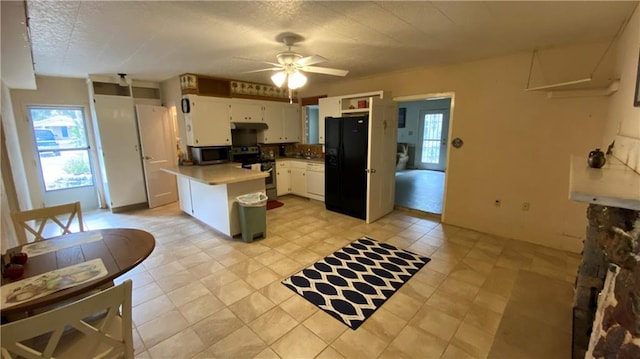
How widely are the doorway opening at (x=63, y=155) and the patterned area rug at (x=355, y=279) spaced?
4.98m

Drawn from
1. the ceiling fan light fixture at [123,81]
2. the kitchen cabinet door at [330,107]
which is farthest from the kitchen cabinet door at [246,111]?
the ceiling fan light fixture at [123,81]

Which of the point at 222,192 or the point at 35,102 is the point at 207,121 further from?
the point at 35,102

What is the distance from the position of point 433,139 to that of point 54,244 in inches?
376

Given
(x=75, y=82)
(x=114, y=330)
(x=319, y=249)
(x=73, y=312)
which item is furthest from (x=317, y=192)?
(x=75, y=82)

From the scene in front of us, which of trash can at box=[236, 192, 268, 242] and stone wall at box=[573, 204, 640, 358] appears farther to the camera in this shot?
trash can at box=[236, 192, 268, 242]

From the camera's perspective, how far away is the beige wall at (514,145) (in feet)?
10.1

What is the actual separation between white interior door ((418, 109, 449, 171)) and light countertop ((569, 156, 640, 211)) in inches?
308

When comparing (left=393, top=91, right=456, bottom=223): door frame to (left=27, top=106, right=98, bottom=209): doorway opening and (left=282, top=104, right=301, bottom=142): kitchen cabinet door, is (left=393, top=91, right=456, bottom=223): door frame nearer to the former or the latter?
(left=282, top=104, right=301, bottom=142): kitchen cabinet door

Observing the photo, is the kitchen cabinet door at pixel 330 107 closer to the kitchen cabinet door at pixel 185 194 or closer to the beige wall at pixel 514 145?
the beige wall at pixel 514 145

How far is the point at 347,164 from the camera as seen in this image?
14.6 ft

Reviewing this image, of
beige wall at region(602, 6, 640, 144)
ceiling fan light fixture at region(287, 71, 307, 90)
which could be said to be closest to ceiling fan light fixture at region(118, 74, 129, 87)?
ceiling fan light fixture at region(287, 71, 307, 90)

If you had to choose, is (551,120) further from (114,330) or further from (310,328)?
(114,330)

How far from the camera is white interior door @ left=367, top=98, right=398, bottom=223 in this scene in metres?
3.98

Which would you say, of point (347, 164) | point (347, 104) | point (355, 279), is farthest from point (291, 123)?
point (355, 279)
